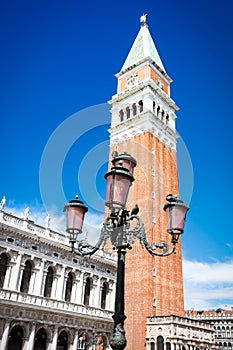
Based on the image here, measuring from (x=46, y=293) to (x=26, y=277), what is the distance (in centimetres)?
227

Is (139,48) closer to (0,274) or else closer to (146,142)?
(146,142)

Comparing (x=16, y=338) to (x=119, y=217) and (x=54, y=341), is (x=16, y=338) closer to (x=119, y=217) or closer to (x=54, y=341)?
(x=54, y=341)

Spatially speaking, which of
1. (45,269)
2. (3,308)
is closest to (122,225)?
(3,308)

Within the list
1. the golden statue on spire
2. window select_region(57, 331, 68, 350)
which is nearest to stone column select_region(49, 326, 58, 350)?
window select_region(57, 331, 68, 350)

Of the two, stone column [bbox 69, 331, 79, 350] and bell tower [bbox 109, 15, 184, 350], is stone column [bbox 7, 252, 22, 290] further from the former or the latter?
bell tower [bbox 109, 15, 184, 350]

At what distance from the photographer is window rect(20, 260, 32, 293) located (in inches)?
945

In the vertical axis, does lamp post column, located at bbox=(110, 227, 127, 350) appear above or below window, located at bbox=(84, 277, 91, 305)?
below

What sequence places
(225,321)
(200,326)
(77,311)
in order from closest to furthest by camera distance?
(77,311) < (200,326) < (225,321)

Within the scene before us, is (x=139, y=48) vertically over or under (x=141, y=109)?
over

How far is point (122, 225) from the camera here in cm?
775

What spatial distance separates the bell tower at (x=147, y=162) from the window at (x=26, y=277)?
10052mm

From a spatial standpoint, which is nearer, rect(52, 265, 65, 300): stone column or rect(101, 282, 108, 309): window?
rect(52, 265, 65, 300): stone column

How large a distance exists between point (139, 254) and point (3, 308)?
52.7 feet

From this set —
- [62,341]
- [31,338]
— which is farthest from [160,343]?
[31,338]
